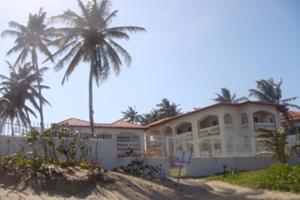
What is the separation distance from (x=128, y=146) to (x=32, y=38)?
2176 cm

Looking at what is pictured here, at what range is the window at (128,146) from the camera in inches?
715

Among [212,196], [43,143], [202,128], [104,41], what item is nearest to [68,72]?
[104,41]

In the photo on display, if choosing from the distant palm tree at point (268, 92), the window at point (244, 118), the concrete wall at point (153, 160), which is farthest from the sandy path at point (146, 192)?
the distant palm tree at point (268, 92)

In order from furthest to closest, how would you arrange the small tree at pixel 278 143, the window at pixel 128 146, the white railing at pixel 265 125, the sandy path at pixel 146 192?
the white railing at pixel 265 125 < the small tree at pixel 278 143 < the window at pixel 128 146 < the sandy path at pixel 146 192

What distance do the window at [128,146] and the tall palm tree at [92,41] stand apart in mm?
7281

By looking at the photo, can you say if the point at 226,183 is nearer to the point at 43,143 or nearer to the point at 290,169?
the point at 290,169

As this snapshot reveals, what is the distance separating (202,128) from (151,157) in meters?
21.6

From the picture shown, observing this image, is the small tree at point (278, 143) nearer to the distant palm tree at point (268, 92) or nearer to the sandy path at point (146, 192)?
the sandy path at point (146, 192)

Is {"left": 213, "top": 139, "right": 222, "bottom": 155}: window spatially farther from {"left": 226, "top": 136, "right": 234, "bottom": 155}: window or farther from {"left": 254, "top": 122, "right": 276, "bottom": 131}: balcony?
{"left": 254, "top": 122, "right": 276, "bottom": 131}: balcony

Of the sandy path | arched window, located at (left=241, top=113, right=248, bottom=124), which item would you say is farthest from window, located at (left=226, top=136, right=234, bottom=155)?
arched window, located at (left=241, top=113, right=248, bottom=124)

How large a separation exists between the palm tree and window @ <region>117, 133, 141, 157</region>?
730 inches

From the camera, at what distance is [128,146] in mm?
18906

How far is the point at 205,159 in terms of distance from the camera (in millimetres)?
22844

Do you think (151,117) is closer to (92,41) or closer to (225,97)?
(225,97)
